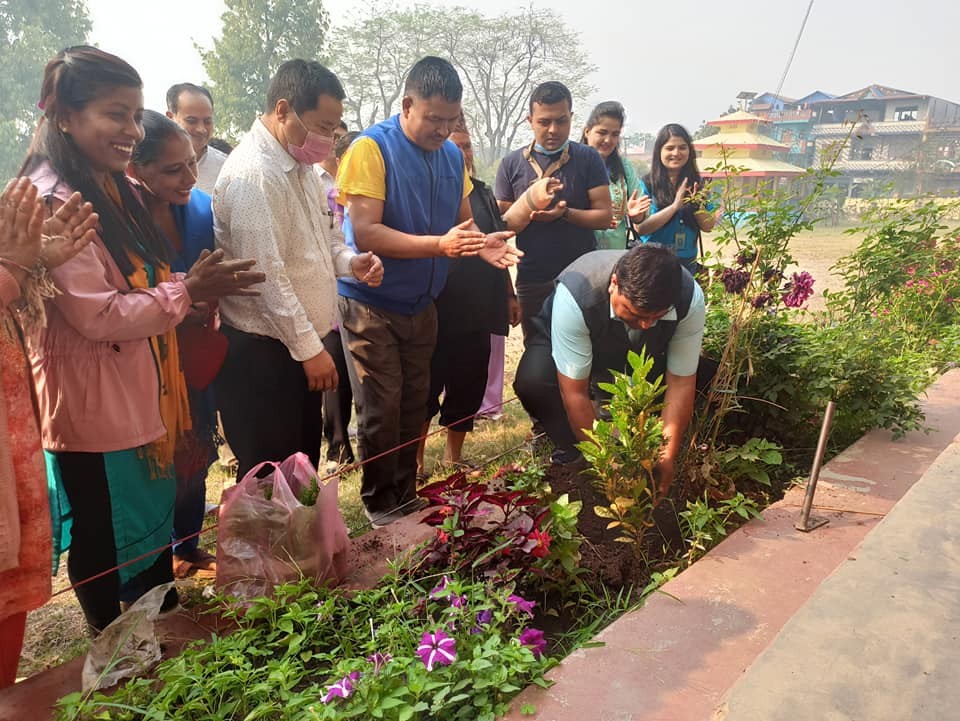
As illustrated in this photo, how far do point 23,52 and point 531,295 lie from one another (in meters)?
20.4

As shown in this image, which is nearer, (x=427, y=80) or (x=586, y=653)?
(x=586, y=653)

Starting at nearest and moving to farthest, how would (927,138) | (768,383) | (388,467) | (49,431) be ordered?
(49,431) → (388,467) → (768,383) → (927,138)

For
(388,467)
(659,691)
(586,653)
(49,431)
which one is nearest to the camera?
(659,691)

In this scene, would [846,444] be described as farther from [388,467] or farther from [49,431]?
[49,431]

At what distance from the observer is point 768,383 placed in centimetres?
296

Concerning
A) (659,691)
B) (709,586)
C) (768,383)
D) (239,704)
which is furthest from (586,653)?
(768,383)

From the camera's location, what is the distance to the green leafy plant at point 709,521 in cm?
216

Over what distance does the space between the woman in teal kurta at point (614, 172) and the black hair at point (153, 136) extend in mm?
2623

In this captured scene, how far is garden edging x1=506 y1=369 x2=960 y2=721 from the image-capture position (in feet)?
4.65

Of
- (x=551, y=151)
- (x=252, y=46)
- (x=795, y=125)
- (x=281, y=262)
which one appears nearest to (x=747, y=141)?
(x=795, y=125)

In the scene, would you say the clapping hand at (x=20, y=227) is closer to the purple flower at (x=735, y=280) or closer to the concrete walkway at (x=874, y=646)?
the concrete walkway at (x=874, y=646)

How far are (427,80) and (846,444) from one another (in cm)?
253

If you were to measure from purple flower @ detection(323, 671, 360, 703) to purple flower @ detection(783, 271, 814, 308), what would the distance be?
2.39 meters

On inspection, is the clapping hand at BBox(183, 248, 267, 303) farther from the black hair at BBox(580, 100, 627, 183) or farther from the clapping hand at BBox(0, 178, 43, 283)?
the black hair at BBox(580, 100, 627, 183)
